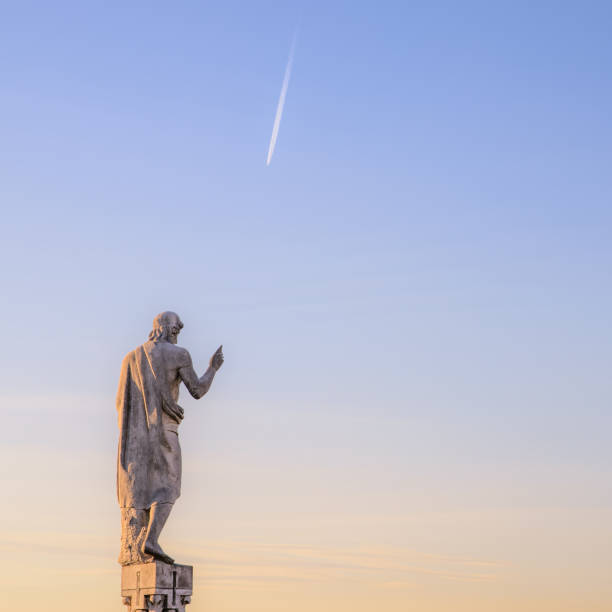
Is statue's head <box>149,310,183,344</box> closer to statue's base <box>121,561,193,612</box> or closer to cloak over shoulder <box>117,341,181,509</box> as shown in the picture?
cloak over shoulder <box>117,341,181,509</box>

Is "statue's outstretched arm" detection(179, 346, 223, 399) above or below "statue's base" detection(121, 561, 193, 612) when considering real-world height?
above

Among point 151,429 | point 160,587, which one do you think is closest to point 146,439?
point 151,429

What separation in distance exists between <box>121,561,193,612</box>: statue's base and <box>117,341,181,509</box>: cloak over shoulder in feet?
3.86

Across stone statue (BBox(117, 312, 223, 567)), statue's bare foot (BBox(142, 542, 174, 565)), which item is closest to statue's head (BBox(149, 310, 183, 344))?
stone statue (BBox(117, 312, 223, 567))

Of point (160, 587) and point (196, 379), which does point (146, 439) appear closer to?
point (196, 379)

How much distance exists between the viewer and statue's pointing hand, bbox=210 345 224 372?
21.4 m

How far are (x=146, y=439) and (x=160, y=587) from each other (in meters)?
2.69

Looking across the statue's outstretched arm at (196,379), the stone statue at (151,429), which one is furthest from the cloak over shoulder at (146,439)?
the statue's outstretched arm at (196,379)

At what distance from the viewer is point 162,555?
20281 mm

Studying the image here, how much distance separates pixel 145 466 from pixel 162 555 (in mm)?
1650

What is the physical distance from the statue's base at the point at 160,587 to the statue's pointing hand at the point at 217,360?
358 cm

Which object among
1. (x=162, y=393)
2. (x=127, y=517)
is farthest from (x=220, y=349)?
(x=127, y=517)

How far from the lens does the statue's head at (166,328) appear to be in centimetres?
2166

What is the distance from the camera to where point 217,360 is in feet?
70.6
